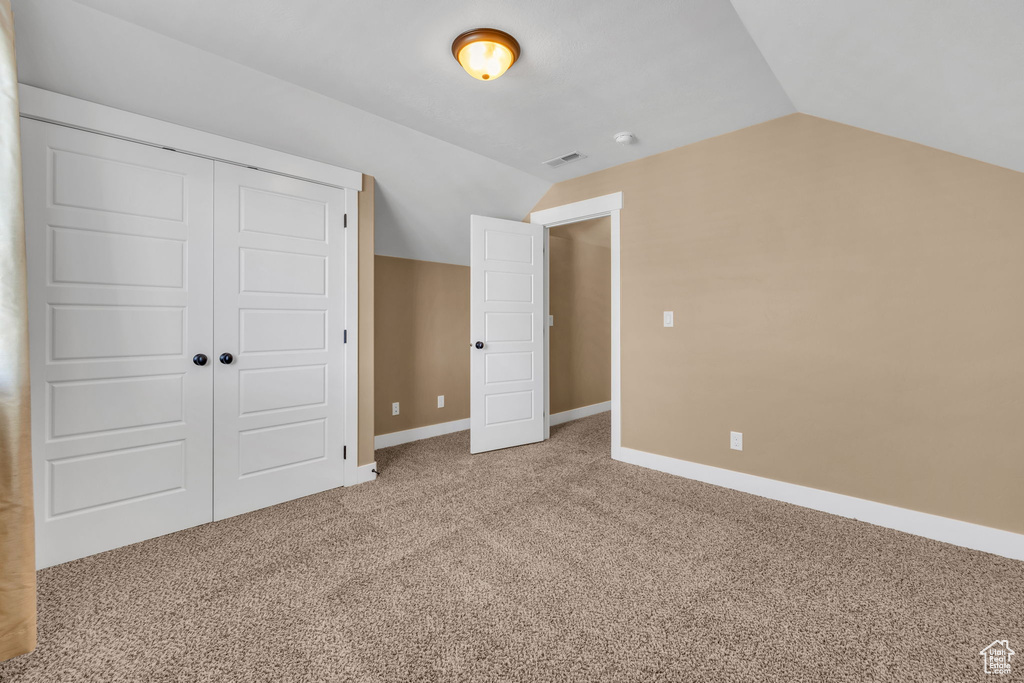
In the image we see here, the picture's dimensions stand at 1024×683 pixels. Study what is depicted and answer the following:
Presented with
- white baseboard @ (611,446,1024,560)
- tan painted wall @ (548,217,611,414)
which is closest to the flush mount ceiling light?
tan painted wall @ (548,217,611,414)

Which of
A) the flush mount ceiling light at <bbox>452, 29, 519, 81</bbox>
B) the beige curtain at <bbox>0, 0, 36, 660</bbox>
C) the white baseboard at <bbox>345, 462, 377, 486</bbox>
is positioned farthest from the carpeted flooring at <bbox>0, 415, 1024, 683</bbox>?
the flush mount ceiling light at <bbox>452, 29, 519, 81</bbox>

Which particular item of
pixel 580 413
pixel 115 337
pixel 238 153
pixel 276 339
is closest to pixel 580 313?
pixel 580 413

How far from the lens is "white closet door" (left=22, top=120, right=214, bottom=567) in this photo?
77.1 inches

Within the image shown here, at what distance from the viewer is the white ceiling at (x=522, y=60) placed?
1.85 metres

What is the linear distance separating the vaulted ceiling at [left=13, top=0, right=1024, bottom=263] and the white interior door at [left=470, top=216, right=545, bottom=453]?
1.04 metres

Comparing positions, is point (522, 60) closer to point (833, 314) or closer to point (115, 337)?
point (833, 314)

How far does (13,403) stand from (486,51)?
2.22 meters

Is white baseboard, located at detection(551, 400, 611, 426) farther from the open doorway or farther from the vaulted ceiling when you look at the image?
the vaulted ceiling

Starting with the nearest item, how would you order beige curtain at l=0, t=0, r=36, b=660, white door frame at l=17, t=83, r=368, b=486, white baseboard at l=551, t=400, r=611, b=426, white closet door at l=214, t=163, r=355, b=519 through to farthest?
beige curtain at l=0, t=0, r=36, b=660 < white door frame at l=17, t=83, r=368, b=486 < white closet door at l=214, t=163, r=355, b=519 < white baseboard at l=551, t=400, r=611, b=426

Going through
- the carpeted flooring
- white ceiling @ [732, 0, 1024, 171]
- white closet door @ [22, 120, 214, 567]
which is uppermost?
white ceiling @ [732, 0, 1024, 171]

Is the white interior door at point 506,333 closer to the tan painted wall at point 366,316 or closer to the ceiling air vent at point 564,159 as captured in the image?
the ceiling air vent at point 564,159

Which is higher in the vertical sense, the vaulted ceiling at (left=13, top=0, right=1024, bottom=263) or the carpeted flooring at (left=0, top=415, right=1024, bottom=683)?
the vaulted ceiling at (left=13, top=0, right=1024, bottom=263)

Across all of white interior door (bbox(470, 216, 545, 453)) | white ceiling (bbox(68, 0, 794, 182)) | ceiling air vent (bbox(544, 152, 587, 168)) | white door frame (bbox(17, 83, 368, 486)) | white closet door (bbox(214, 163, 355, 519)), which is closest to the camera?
white ceiling (bbox(68, 0, 794, 182))

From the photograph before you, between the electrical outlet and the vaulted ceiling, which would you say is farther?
the electrical outlet
